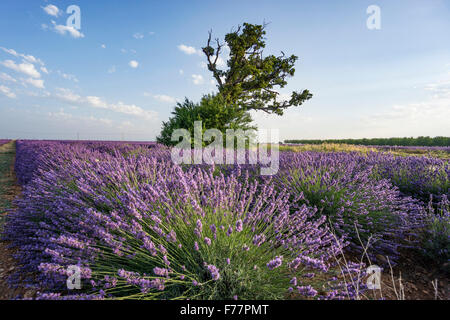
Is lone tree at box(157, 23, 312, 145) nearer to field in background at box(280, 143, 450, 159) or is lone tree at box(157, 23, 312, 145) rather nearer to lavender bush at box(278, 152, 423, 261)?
field in background at box(280, 143, 450, 159)

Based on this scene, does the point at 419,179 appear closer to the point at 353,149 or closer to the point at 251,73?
the point at 353,149

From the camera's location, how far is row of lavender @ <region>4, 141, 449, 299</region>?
4.40ft

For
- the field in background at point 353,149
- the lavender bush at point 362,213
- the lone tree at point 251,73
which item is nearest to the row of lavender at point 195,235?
the lavender bush at point 362,213

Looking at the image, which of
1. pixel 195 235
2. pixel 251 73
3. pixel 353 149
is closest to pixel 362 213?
pixel 195 235

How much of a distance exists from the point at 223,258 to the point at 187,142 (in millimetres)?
5935

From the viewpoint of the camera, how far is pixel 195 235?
61.9 inches

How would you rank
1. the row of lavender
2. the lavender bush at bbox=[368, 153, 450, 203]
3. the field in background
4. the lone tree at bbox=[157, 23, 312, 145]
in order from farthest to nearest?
the lone tree at bbox=[157, 23, 312, 145] < the field in background < the lavender bush at bbox=[368, 153, 450, 203] < the row of lavender

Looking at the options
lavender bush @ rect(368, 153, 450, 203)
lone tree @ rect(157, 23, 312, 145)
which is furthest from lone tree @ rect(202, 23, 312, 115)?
lavender bush @ rect(368, 153, 450, 203)

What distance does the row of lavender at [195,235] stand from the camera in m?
1.34
